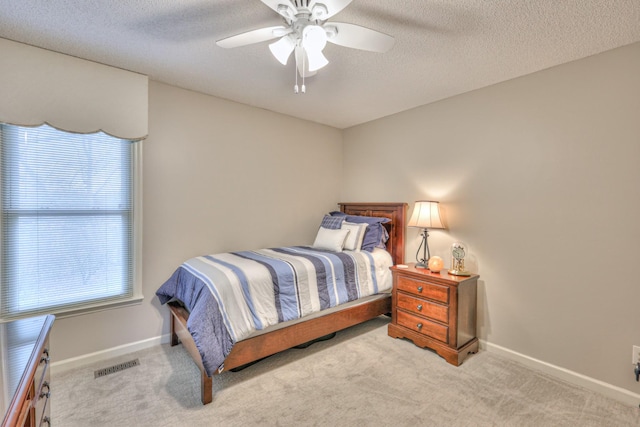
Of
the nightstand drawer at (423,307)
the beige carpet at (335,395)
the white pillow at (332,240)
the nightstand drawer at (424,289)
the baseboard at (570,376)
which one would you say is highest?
the white pillow at (332,240)

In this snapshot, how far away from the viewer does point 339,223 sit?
365cm

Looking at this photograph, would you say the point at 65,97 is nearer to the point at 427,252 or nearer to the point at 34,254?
the point at 34,254

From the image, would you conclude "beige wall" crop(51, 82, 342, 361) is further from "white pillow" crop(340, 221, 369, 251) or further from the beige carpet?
"white pillow" crop(340, 221, 369, 251)

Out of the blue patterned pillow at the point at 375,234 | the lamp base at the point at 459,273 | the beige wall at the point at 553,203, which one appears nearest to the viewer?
the beige wall at the point at 553,203

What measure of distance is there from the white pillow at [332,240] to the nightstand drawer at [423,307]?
0.79 meters

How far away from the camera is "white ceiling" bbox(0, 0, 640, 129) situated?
1.76 metres

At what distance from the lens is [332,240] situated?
10.9ft

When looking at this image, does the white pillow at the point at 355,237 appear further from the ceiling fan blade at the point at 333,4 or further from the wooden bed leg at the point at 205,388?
the ceiling fan blade at the point at 333,4

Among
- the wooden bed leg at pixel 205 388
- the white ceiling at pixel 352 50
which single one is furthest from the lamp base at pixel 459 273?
the wooden bed leg at pixel 205 388

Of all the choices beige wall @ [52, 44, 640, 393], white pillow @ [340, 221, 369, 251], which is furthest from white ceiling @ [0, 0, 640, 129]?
white pillow @ [340, 221, 369, 251]

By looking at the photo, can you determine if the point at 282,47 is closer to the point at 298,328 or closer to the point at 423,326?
the point at 298,328

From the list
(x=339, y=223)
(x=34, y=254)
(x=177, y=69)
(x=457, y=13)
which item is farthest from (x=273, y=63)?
(x=34, y=254)

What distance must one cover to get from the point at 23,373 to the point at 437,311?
2.63 meters

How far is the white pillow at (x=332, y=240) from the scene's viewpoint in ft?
10.8
